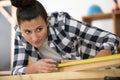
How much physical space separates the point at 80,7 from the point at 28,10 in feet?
7.21

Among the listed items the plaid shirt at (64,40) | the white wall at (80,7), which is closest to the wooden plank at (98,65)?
the plaid shirt at (64,40)

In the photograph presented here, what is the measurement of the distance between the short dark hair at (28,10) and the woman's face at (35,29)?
0.08ft

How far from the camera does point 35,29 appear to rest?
3.57 feet

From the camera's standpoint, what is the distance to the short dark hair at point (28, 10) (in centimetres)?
111

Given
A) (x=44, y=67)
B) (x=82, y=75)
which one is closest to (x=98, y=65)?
(x=82, y=75)

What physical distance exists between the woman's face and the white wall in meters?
2.06

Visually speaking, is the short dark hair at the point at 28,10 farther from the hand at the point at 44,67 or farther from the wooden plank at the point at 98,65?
the wooden plank at the point at 98,65

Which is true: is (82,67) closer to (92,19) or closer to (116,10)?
(116,10)

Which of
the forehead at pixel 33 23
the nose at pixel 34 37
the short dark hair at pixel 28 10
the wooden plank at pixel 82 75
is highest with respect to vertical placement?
the short dark hair at pixel 28 10

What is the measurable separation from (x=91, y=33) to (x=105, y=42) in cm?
14

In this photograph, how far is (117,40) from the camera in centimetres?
112

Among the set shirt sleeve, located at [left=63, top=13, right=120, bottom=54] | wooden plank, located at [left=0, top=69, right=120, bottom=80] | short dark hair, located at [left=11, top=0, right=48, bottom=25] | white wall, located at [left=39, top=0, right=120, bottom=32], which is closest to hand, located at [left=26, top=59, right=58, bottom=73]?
wooden plank, located at [left=0, top=69, right=120, bottom=80]

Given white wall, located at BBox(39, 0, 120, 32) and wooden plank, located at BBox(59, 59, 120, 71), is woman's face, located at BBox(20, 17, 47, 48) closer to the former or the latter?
wooden plank, located at BBox(59, 59, 120, 71)

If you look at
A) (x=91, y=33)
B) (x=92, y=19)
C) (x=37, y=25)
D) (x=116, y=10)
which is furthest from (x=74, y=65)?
(x=92, y=19)
